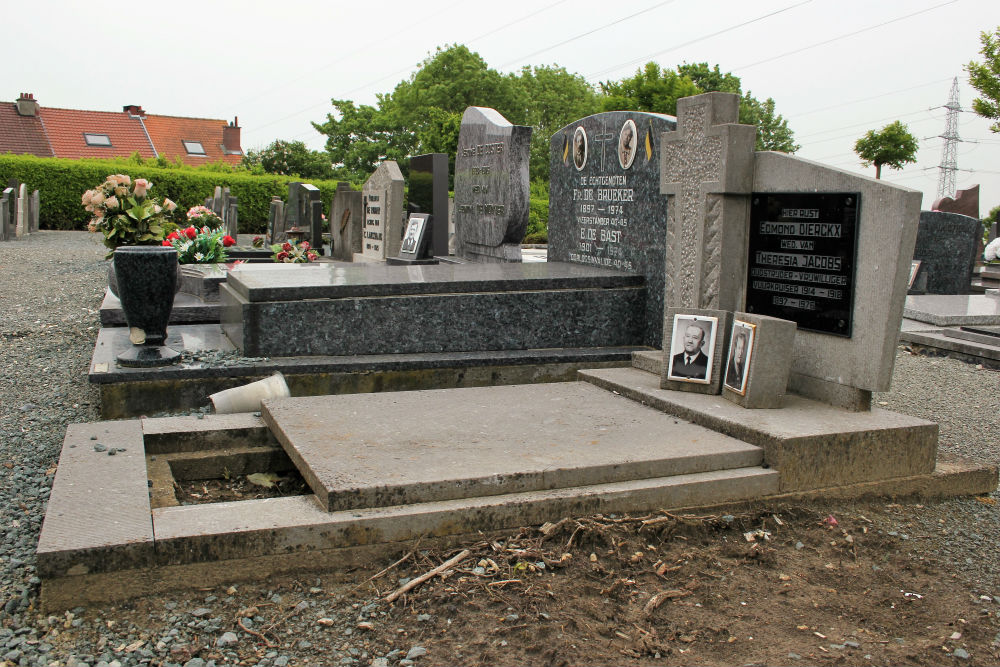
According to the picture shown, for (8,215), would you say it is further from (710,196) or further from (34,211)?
(710,196)

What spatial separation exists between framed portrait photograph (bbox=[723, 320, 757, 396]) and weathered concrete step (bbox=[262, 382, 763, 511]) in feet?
1.16

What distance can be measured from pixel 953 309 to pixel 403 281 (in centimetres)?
613

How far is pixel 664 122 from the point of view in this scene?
5340 mm

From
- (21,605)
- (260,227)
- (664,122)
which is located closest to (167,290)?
(21,605)

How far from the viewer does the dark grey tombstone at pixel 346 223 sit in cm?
1198

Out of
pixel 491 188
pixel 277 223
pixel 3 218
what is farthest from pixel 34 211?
pixel 491 188

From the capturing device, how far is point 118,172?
80.5 feet

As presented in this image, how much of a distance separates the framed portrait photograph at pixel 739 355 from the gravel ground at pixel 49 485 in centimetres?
73

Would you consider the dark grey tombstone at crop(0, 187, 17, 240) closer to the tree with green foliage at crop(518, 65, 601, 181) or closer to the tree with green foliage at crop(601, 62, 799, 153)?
the tree with green foliage at crop(601, 62, 799, 153)

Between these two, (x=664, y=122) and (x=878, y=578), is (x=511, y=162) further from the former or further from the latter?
(x=878, y=578)

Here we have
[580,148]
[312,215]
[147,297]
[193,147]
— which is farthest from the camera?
[193,147]

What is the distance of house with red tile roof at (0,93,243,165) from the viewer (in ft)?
112

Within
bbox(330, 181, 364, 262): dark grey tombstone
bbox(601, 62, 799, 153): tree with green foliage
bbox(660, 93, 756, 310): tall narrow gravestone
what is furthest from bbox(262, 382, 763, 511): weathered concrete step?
bbox(601, 62, 799, 153): tree with green foliage

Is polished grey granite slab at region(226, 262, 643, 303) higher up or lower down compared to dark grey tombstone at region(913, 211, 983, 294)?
lower down
